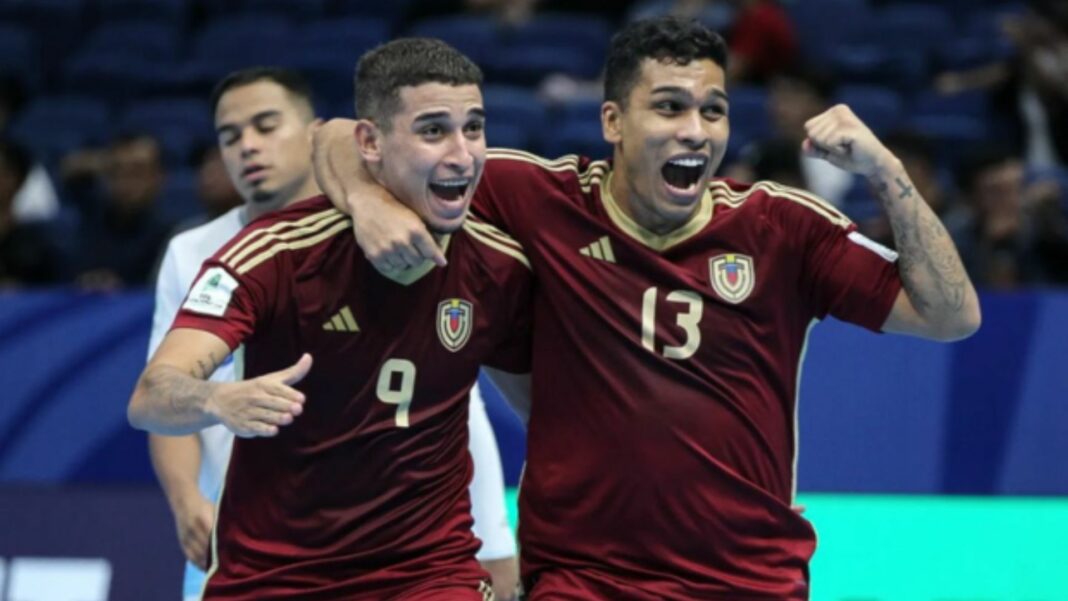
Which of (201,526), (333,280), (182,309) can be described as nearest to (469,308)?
(333,280)

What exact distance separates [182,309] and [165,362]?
0.19m

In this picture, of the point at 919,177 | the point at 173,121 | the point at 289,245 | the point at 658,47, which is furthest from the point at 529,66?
the point at 289,245

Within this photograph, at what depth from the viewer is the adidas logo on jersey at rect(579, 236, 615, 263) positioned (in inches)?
200

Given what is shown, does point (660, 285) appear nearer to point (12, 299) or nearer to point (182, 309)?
point (182, 309)

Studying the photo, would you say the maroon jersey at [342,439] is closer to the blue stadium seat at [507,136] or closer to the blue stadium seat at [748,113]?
the blue stadium seat at [507,136]

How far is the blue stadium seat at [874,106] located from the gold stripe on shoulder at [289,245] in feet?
21.6

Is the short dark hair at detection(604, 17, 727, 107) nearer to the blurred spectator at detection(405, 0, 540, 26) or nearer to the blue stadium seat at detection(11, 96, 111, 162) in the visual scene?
the blurred spectator at detection(405, 0, 540, 26)

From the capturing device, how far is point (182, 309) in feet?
15.2

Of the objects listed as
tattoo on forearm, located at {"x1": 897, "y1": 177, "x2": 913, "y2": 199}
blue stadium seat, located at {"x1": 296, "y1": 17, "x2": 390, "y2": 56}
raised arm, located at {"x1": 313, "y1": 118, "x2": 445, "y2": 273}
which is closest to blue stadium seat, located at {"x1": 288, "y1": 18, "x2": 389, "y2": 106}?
blue stadium seat, located at {"x1": 296, "y1": 17, "x2": 390, "y2": 56}

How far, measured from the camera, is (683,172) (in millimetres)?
5051

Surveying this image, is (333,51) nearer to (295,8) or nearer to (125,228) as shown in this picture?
(295,8)

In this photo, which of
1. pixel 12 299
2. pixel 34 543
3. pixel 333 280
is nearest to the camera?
pixel 333 280

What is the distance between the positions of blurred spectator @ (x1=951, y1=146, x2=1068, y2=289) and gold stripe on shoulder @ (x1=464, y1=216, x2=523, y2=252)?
13.3 feet

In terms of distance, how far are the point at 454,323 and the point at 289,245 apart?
49cm
